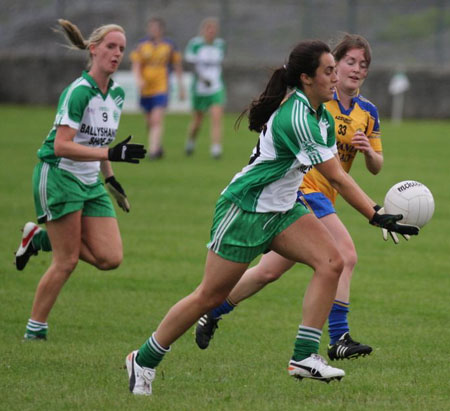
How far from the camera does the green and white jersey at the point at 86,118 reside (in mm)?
6652

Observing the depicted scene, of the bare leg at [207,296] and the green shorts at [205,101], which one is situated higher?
the green shorts at [205,101]

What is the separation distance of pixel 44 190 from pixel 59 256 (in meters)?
0.47

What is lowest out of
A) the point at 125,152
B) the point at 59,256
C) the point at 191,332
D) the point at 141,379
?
the point at 191,332

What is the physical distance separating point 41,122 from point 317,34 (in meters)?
10.5

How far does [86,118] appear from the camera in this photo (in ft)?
22.3

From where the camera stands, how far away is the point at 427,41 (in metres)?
30.2

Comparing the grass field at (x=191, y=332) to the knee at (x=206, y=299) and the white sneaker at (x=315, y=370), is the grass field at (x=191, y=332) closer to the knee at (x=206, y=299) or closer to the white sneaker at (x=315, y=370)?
the white sneaker at (x=315, y=370)

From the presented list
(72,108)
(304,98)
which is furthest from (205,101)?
(304,98)

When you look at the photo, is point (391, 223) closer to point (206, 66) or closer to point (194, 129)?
point (194, 129)

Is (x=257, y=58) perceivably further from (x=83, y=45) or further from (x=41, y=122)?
(x=83, y=45)

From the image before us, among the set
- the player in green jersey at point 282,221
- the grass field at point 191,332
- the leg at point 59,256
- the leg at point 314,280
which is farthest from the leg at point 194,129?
the leg at point 314,280

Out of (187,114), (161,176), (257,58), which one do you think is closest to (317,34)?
(257,58)

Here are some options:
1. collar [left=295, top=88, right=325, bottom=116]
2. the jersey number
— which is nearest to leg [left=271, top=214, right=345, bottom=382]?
collar [left=295, top=88, right=325, bottom=116]

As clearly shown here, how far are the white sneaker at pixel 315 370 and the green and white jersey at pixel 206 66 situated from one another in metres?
14.0
